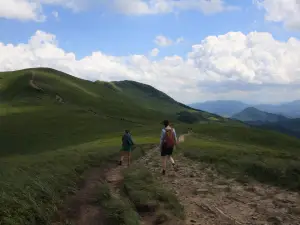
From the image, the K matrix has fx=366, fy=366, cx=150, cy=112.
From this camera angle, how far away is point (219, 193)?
19469mm

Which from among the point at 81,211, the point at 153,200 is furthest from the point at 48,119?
the point at 81,211

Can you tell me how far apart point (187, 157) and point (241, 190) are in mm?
12068

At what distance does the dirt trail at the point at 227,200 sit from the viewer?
15359 mm

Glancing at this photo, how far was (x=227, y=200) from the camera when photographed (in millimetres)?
18203

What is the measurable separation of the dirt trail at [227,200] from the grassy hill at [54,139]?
19.3ft

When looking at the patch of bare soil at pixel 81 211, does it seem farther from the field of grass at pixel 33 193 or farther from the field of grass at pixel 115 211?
the field of grass at pixel 33 193

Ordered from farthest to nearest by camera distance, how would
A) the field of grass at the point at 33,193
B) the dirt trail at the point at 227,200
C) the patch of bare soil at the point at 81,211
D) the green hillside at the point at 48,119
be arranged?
the green hillside at the point at 48,119
the dirt trail at the point at 227,200
the patch of bare soil at the point at 81,211
the field of grass at the point at 33,193

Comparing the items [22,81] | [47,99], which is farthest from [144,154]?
[22,81]

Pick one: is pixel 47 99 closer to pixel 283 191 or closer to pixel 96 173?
pixel 96 173

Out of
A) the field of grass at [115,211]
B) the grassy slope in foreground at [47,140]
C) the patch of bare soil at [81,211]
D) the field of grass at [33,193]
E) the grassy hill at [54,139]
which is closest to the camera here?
the field of grass at [33,193]

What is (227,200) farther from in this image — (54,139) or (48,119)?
(48,119)

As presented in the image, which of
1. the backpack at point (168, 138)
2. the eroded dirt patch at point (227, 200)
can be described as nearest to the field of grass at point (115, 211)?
the eroded dirt patch at point (227, 200)

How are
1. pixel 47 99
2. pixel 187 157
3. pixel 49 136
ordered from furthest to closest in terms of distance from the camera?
pixel 47 99
pixel 49 136
pixel 187 157

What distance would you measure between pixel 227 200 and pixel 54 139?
74.5m
